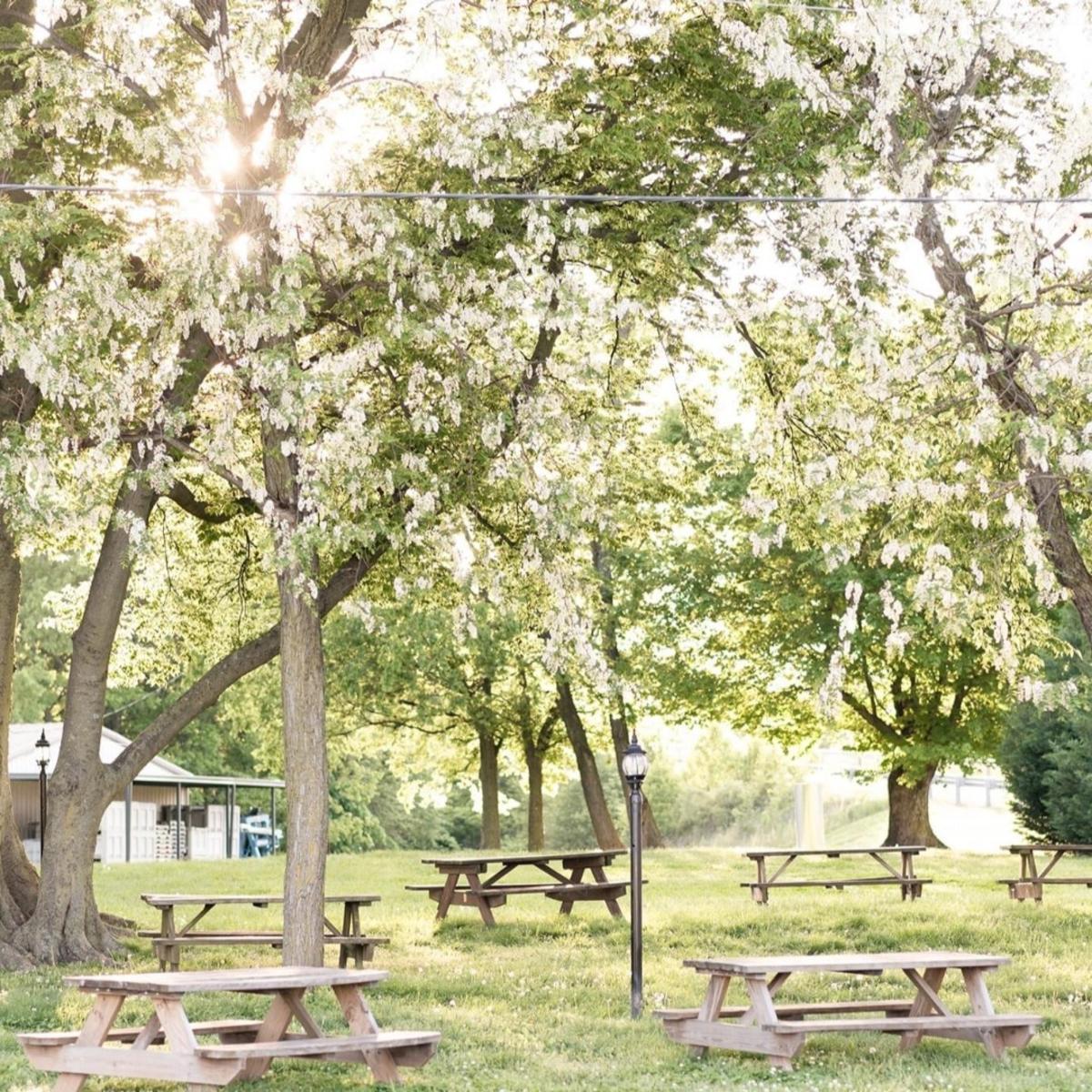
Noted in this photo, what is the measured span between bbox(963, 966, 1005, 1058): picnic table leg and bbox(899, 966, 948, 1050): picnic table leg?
180 millimetres

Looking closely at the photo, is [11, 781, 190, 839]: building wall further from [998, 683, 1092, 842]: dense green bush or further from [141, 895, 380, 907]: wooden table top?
[141, 895, 380, 907]: wooden table top

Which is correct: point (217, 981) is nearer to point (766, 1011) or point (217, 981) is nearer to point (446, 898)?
point (766, 1011)

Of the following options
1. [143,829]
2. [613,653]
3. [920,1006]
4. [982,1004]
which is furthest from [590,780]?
[982,1004]

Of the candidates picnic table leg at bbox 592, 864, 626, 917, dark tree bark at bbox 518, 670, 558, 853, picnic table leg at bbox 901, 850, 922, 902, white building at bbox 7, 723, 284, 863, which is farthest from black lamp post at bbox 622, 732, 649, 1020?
white building at bbox 7, 723, 284, 863

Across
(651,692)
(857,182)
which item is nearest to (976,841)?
(651,692)

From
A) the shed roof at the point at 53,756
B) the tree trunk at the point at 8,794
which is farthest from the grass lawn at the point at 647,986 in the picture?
the shed roof at the point at 53,756

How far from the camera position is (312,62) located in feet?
50.3

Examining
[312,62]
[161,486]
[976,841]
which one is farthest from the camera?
[976,841]

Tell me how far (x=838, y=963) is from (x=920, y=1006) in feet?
3.82

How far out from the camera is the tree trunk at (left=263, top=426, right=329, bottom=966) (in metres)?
14.3

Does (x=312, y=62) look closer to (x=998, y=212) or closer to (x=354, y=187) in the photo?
(x=354, y=187)

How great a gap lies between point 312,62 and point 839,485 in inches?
241

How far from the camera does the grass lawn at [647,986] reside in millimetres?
10227

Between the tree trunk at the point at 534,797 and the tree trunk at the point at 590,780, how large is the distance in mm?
4107
